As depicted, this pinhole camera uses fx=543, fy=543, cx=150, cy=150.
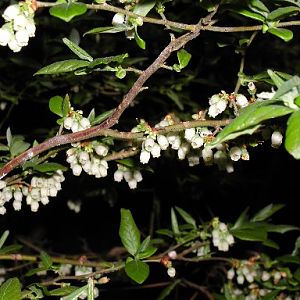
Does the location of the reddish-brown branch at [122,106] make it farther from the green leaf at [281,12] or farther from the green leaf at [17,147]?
the green leaf at [17,147]

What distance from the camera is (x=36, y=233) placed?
3.79 m

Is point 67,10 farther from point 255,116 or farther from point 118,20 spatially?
point 255,116

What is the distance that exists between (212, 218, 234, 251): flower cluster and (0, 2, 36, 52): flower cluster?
3.40 feet

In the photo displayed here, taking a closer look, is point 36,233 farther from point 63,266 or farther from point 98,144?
point 98,144

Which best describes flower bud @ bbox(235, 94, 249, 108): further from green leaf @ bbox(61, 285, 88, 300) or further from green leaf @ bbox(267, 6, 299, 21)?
green leaf @ bbox(61, 285, 88, 300)

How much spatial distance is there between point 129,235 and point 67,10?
78 cm

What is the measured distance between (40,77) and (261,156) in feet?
6.61

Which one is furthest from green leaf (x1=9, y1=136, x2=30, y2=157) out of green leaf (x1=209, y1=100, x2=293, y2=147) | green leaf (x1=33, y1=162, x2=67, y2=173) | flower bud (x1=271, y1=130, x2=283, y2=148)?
green leaf (x1=209, y1=100, x2=293, y2=147)

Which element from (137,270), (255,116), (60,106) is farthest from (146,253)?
(255,116)

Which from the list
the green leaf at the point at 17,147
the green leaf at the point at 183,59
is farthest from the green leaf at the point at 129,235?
the green leaf at the point at 183,59

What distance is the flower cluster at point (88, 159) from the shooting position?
135cm

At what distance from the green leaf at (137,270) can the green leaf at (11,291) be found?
26 centimetres

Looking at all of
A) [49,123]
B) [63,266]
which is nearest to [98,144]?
[63,266]

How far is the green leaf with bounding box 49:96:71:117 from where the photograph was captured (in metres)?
1.26
